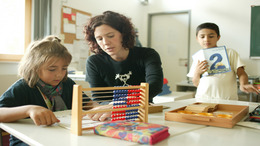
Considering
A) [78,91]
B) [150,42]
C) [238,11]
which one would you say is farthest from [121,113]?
[150,42]

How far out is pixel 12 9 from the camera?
321 cm

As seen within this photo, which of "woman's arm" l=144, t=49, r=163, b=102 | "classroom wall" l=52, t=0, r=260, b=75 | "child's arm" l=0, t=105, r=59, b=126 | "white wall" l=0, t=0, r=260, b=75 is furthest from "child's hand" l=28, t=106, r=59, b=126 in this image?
"classroom wall" l=52, t=0, r=260, b=75

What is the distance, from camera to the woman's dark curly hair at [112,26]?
4.90ft

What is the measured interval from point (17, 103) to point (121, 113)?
1.70 feet

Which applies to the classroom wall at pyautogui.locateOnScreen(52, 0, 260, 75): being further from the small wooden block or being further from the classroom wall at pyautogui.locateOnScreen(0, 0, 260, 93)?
the small wooden block

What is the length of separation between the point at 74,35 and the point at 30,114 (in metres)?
3.12

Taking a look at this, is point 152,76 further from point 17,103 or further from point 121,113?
point 17,103

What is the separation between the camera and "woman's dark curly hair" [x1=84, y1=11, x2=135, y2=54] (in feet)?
4.90

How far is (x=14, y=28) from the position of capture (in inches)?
128

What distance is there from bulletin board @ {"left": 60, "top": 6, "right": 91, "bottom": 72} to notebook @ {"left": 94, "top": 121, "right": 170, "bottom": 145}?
9.74ft

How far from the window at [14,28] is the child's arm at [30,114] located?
2412 millimetres

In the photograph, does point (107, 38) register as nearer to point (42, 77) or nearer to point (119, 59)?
point (119, 59)

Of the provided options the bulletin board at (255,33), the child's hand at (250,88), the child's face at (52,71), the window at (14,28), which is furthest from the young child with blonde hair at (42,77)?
the bulletin board at (255,33)

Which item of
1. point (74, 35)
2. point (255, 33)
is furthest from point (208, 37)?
point (255, 33)
